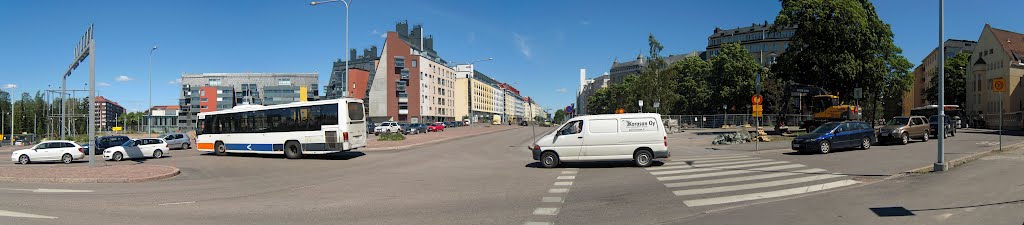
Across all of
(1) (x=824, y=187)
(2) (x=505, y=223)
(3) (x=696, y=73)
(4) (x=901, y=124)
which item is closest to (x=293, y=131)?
(2) (x=505, y=223)

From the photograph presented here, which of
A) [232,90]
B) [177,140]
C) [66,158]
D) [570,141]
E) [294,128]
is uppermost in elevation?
[232,90]

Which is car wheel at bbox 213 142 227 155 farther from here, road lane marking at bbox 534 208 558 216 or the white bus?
road lane marking at bbox 534 208 558 216

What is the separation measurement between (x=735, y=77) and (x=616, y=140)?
56.6 meters

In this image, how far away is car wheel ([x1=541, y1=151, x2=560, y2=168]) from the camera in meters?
16.2

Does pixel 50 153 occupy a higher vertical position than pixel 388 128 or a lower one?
lower

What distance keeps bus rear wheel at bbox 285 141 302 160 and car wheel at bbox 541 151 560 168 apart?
12618 millimetres

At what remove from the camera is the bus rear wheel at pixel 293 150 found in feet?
77.7

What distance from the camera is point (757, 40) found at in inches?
4592

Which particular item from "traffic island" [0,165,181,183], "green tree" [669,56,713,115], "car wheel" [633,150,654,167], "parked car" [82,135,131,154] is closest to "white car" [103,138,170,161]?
"parked car" [82,135,131,154]

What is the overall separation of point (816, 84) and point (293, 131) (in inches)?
1409

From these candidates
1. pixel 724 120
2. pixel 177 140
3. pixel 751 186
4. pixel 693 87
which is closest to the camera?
pixel 751 186

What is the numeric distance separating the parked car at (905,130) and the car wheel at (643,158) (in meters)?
15.3

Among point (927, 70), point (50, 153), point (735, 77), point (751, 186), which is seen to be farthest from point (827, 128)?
point (927, 70)

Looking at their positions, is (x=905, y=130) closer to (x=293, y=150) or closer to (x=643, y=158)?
(x=643, y=158)
